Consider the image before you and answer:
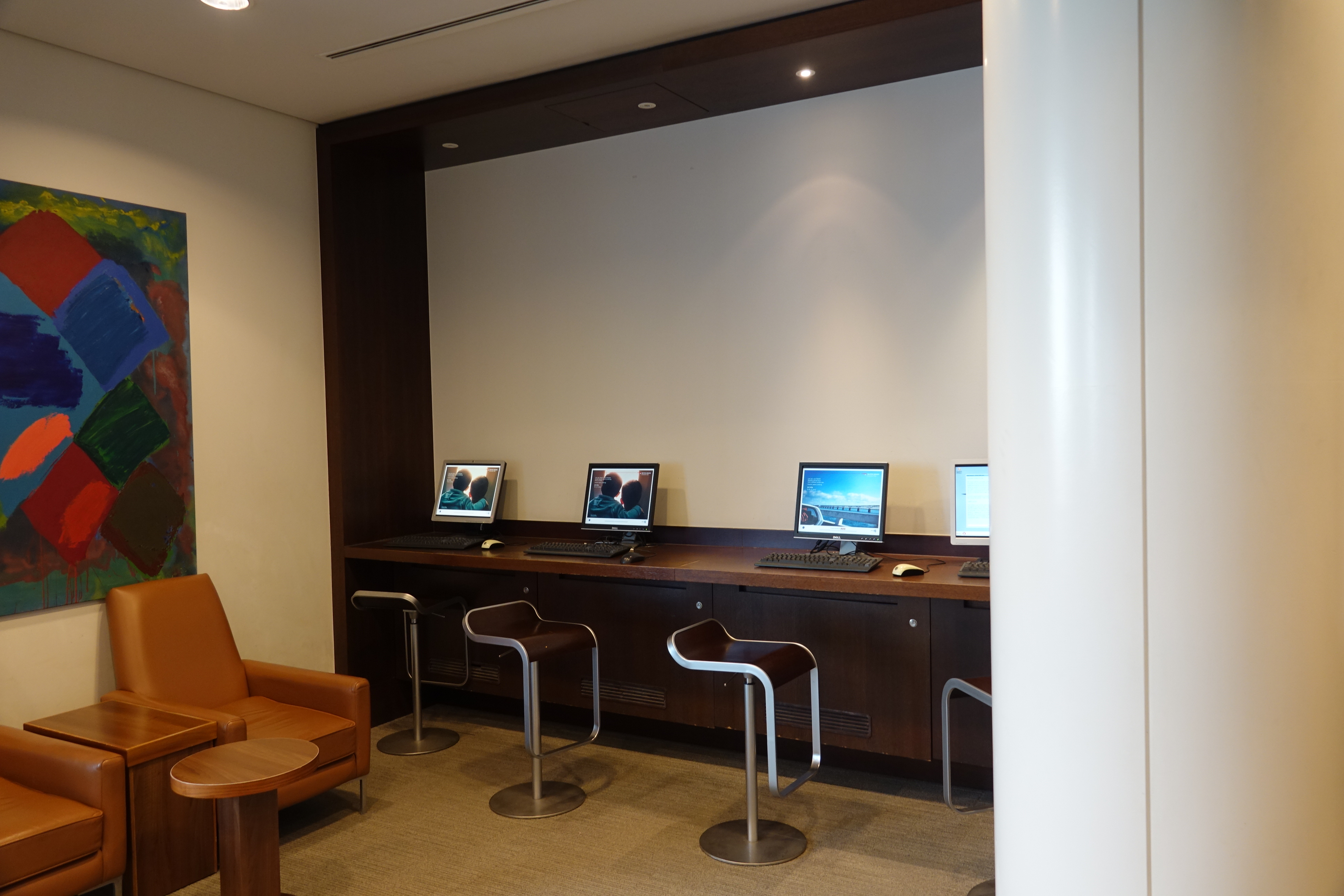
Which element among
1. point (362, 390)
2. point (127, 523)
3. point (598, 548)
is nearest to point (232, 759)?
point (127, 523)

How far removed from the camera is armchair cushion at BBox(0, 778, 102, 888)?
2.56m

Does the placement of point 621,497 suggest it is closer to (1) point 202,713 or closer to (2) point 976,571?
(2) point 976,571

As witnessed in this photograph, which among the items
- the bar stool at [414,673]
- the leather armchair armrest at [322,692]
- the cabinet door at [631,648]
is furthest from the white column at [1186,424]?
the bar stool at [414,673]

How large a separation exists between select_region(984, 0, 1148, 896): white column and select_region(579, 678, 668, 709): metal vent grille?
256cm

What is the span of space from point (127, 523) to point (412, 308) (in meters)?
1.78

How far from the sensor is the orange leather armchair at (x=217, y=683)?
3.48 meters

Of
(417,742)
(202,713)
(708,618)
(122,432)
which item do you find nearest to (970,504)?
(708,618)

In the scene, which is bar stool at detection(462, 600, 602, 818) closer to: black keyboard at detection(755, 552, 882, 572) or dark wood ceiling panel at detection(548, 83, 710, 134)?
black keyboard at detection(755, 552, 882, 572)

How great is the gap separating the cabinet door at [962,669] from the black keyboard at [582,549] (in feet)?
4.37

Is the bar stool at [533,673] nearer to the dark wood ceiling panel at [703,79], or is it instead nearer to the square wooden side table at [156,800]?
the square wooden side table at [156,800]

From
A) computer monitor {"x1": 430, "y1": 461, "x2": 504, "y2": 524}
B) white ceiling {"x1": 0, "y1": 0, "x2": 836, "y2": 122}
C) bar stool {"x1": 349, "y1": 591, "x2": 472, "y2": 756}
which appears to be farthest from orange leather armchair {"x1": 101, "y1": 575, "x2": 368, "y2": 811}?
white ceiling {"x1": 0, "y1": 0, "x2": 836, "y2": 122}

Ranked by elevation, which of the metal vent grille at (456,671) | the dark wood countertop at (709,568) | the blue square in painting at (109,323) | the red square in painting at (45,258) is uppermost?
the red square in painting at (45,258)

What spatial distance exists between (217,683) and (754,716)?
2.07 meters

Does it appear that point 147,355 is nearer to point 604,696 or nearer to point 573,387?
point 573,387
